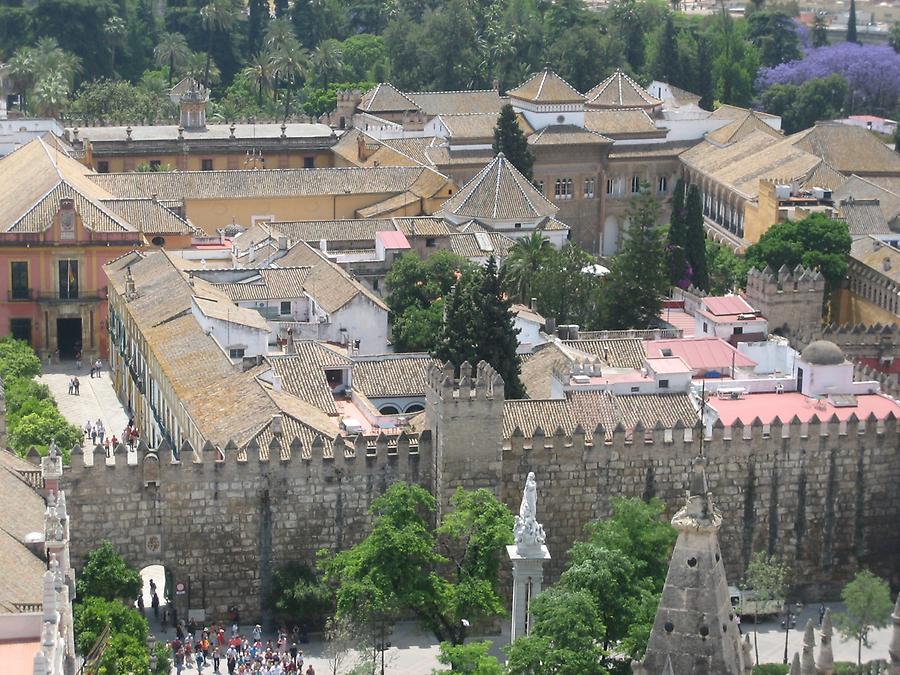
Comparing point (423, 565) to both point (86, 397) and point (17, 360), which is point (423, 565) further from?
point (17, 360)

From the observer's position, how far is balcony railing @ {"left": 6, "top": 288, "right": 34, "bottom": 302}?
270 ft

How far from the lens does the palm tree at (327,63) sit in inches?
5143

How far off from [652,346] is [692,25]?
87.2 metres

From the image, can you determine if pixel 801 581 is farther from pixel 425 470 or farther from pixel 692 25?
pixel 692 25

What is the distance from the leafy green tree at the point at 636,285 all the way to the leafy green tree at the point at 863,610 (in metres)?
20.0

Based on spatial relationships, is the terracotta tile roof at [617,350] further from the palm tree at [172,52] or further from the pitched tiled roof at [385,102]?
the palm tree at [172,52]

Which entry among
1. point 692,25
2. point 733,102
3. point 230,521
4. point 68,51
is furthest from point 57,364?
point 692,25

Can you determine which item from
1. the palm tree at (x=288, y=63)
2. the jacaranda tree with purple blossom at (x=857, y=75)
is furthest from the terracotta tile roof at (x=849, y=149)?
the palm tree at (x=288, y=63)

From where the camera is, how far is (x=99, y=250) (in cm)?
8212

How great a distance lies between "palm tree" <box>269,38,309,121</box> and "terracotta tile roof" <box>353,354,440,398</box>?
6096 cm

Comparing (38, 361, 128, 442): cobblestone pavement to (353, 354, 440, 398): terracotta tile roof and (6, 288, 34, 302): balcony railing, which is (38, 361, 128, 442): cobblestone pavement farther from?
(353, 354, 440, 398): terracotta tile roof

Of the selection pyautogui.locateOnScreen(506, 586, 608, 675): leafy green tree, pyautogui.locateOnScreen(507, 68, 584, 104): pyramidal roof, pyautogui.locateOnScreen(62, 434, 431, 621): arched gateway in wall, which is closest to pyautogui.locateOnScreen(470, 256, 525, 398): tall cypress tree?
pyautogui.locateOnScreen(62, 434, 431, 621): arched gateway in wall

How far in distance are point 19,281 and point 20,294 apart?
45 centimetres

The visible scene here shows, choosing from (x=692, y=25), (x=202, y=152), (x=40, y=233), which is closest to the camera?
(x=40, y=233)
